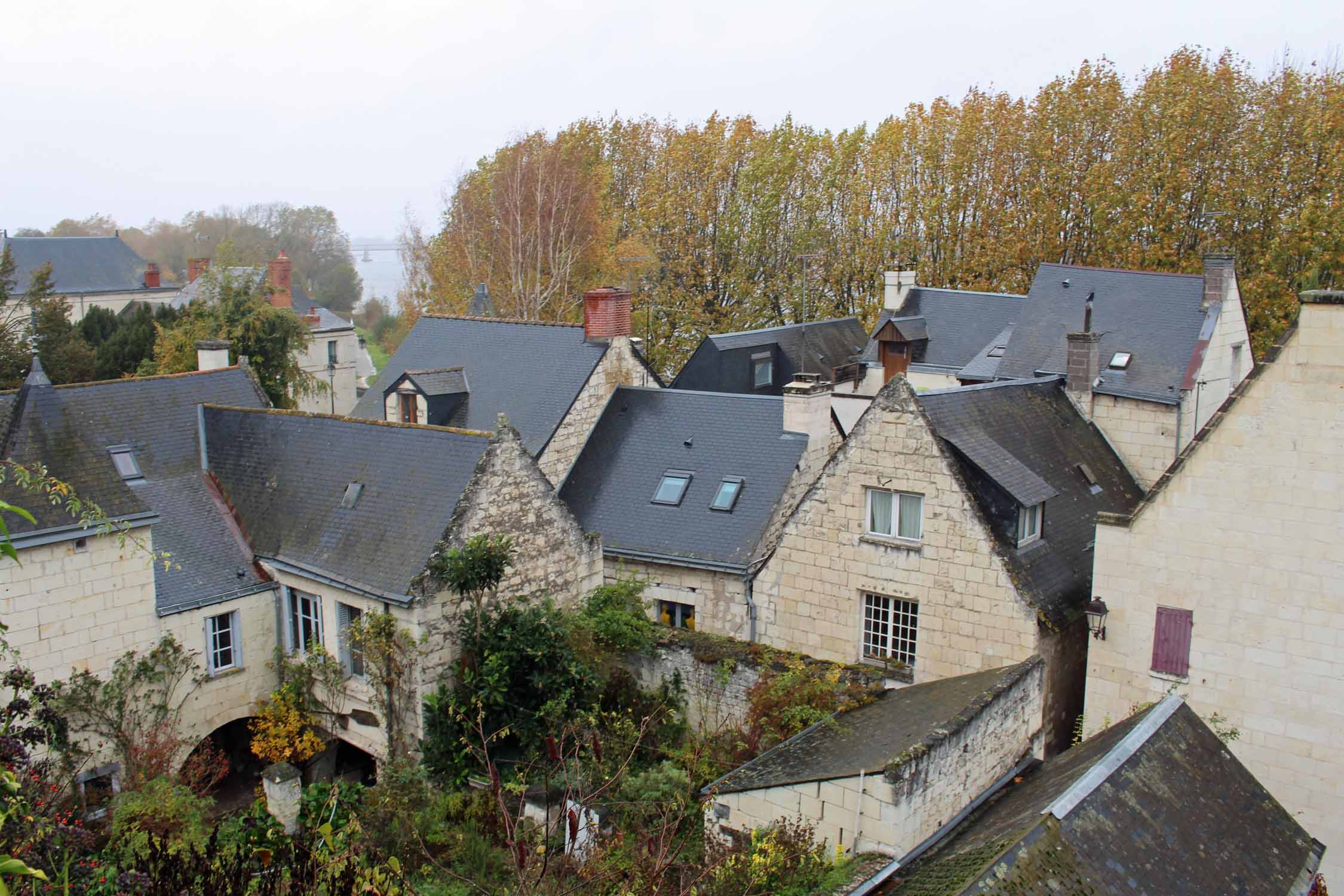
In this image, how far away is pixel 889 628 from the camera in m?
15.8

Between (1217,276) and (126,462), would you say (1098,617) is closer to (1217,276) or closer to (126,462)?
(1217,276)

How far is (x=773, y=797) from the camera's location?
11.6 meters

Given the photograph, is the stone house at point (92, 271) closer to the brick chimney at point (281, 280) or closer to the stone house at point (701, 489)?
the brick chimney at point (281, 280)

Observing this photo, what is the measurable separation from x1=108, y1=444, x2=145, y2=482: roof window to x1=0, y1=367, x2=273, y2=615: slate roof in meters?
0.10

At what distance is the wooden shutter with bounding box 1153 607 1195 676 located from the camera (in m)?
13.5

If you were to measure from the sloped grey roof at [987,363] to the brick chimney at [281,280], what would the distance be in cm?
2307

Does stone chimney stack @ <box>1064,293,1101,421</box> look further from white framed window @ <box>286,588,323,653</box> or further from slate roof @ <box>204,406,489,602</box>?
white framed window @ <box>286,588,323,653</box>

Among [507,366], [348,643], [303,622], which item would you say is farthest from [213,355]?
[348,643]

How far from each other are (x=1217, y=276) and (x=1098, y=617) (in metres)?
11.8

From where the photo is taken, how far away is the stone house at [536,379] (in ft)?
69.6

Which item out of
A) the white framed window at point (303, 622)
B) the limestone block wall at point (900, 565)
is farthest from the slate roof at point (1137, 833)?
the white framed window at point (303, 622)

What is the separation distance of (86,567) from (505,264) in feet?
95.6

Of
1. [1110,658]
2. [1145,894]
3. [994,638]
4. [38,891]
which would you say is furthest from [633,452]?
[38,891]

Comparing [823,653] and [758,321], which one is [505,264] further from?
[823,653]
